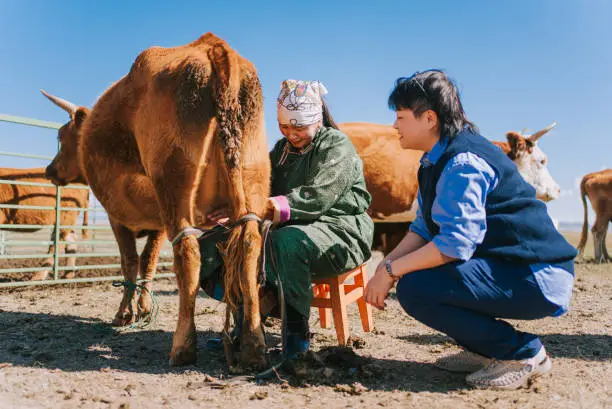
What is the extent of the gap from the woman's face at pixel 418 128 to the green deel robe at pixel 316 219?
0.48m

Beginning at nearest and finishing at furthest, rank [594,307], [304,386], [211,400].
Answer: [211,400]
[304,386]
[594,307]

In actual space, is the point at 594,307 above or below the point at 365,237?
below

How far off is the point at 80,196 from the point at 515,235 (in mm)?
7329

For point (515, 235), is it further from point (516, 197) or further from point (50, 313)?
point (50, 313)

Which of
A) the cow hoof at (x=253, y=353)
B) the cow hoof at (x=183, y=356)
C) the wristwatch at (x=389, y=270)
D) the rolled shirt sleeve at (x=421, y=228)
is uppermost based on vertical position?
the rolled shirt sleeve at (x=421, y=228)

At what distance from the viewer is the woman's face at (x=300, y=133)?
3.08 metres

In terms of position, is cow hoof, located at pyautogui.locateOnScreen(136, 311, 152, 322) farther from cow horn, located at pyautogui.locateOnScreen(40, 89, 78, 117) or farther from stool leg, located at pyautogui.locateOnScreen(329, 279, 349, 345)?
cow horn, located at pyautogui.locateOnScreen(40, 89, 78, 117)

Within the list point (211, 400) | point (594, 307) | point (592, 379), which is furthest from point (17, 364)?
point (594, 307)

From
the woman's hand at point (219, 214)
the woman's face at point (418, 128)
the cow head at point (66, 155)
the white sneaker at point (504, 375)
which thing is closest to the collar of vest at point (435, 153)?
the woman's face at point (418, 128)

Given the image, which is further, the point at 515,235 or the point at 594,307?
the point at 594,307

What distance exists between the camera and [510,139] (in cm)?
730

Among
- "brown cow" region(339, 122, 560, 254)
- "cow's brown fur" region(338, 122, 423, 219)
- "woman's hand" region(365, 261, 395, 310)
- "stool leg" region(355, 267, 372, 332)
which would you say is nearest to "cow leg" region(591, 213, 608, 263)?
"brown cow" region(339, 122, 560, 254)

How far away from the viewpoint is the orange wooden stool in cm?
313

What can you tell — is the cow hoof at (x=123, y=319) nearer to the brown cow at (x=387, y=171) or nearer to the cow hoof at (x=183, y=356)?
the cow hoof at (x=183, y=356)
